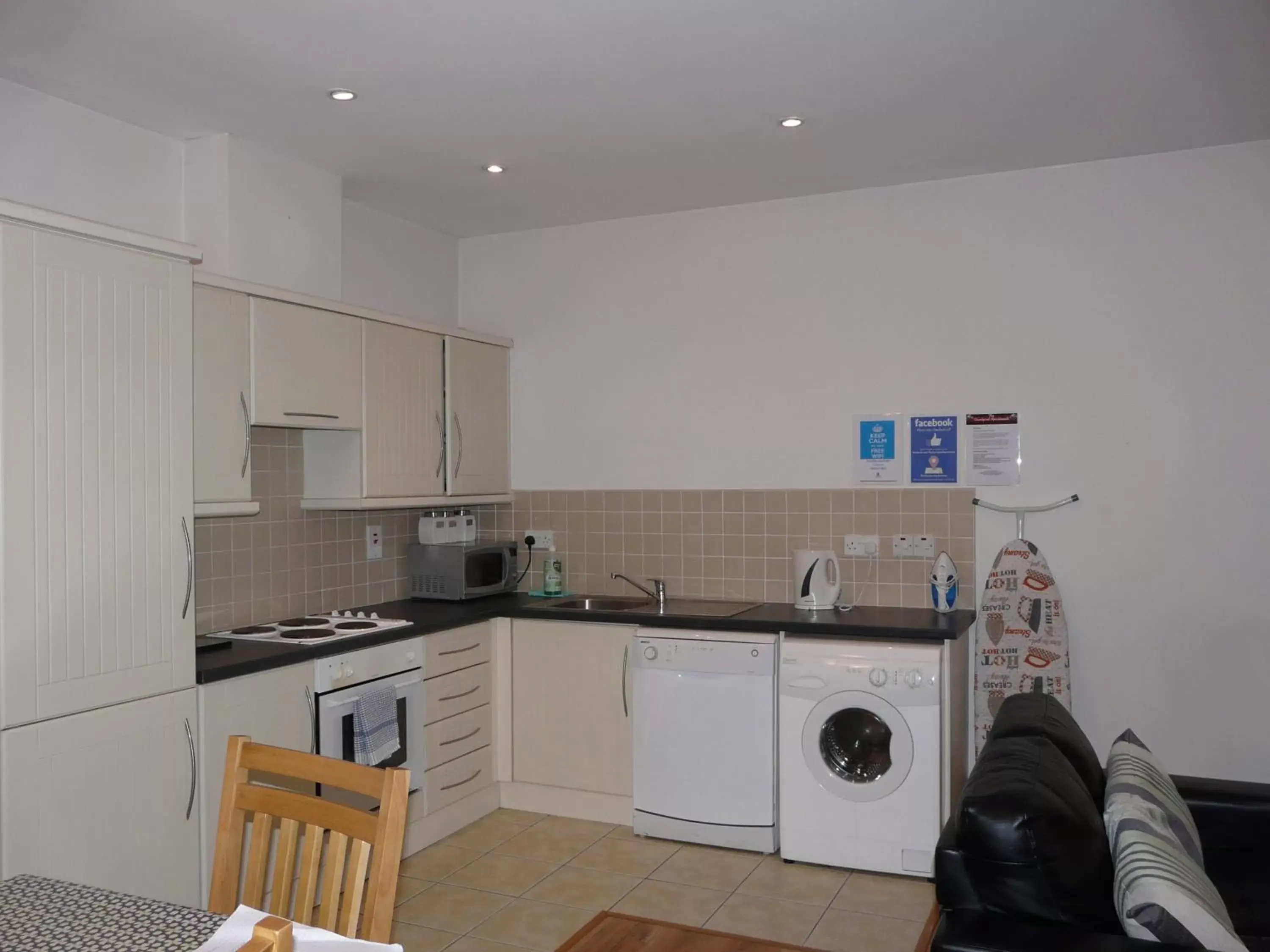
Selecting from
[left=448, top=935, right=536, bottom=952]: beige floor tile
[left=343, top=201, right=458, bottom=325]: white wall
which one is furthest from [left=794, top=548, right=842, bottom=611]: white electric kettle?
[left=343, top=201, right=458, bottom=325]: white wall

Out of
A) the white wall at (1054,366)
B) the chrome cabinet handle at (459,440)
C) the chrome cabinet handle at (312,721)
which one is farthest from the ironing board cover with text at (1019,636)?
the chrome cabinet handle at (312,721)

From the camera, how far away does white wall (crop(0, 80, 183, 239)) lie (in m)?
3.10

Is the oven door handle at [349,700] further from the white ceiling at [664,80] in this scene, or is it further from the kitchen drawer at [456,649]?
the white ceiling at [664,80]

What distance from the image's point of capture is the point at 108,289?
8.96 ft

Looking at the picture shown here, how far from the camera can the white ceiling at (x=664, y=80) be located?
265 centimetres

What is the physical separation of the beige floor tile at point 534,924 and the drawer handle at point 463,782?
0.71m

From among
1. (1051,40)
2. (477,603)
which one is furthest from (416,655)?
(1051,40)

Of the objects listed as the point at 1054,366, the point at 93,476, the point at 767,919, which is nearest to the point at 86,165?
the point at 93,476

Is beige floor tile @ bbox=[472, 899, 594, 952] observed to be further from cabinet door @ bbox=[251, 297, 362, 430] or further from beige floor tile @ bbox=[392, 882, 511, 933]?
cabinet door @ bbox=[251, 297, 362, 430]

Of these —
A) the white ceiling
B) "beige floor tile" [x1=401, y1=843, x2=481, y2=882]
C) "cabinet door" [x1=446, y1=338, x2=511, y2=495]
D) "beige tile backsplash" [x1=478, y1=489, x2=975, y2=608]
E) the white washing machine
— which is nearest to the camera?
the white ceiling

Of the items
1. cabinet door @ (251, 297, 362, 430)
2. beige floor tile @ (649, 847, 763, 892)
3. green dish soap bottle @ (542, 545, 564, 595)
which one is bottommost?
beige floor tile @ (649, 847, 763, 892)

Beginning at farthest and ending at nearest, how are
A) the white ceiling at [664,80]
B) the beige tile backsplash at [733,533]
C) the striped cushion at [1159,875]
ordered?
the beige tile backsplash at [733,533]
the white ceiling at [664,80]
the striped cushion at [1159,875]

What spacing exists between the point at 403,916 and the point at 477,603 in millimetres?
1455

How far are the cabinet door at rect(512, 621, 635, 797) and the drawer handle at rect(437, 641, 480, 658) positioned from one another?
0.67 feet
